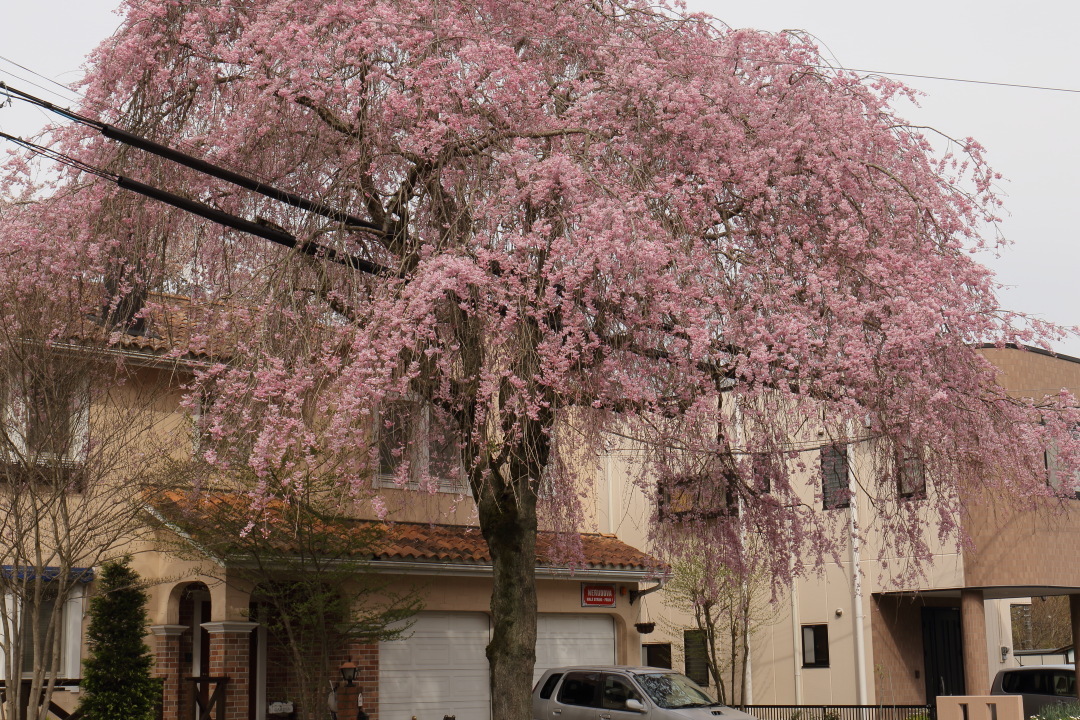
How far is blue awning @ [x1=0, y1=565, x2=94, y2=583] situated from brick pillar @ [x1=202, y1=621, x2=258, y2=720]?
1703 mm

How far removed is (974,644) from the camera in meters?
22.0

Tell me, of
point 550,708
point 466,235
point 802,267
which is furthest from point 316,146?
point 550,708

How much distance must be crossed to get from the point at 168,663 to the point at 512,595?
630 cm

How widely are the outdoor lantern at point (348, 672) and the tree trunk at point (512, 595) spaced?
167 inches

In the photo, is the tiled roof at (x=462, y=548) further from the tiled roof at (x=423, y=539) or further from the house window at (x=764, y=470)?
the house window at (x=764, y=470)

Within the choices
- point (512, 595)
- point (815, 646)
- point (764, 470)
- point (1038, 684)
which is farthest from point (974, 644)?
point (512, 595)

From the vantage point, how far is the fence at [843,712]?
71.6 ft

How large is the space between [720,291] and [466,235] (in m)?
2.55

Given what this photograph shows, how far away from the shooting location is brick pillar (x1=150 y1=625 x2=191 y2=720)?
1634 cm

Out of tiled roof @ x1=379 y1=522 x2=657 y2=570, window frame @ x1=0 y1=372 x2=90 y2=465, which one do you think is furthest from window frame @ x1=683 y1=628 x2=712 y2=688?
window frame @ x1=0 y1=372 x2=90 y2=465

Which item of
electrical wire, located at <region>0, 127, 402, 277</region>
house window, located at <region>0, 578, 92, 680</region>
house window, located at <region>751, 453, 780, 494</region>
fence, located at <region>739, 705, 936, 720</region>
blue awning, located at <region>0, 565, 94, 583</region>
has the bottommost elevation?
fence, located at <region>739, 705, 936, 720</region>

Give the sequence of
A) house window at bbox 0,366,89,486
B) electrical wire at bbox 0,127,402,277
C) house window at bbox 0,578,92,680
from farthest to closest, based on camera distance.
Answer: house window at bbox 0,578,92,680 < house window at bbox 0,366,89,486 < electrical wire at bbox 0,127,402,277

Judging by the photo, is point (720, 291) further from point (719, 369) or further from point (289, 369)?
point (289, 369)

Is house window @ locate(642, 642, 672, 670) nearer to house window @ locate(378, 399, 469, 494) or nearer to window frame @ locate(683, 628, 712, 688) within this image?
window frame @ locate(683, 628, 712, 688)
